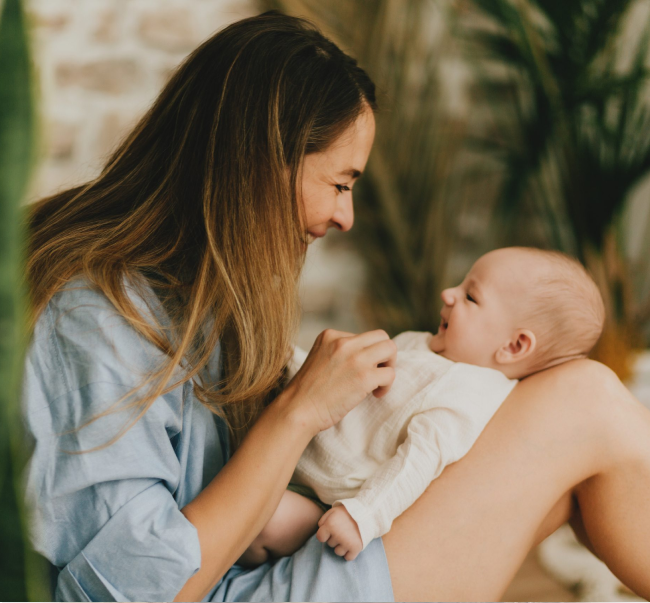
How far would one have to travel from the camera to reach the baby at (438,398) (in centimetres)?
78

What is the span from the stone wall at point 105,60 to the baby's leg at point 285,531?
1.03 metres

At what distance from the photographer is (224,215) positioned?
0.79m

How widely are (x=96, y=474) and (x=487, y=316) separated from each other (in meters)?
0.65

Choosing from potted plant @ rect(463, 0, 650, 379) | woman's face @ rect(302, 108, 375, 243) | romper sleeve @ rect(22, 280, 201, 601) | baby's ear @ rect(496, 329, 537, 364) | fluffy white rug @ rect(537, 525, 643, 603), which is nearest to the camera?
romper sleeve @ rect(22, 280, 201, 601)

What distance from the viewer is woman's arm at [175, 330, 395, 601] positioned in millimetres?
693

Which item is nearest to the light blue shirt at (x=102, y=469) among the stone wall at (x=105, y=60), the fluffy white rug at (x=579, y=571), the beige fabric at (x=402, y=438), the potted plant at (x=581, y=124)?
the beige fabric at (x=402, y=438)

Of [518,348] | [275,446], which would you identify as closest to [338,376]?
[275,446]

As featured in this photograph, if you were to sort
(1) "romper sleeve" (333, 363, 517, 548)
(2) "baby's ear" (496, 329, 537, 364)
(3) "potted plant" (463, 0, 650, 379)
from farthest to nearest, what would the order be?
1. (3) "potted plant" (463, 0, 650, 379)
2. (2) "baby's ear" (496, 329, 537, 364)
3. (1) "romper sleeve" (333, 363, 517, 548)

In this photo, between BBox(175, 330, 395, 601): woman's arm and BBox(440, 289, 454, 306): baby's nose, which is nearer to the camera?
BBox(175, 330, 395, 601): woman's arm

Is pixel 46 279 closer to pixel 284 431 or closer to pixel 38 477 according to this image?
pixel 38 477

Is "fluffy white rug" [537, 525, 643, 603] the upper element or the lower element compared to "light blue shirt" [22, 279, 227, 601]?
lower

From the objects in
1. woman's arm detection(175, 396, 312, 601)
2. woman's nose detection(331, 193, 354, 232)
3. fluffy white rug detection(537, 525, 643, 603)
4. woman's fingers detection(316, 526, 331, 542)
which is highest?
woman's nose detection(331, 193, 354, 232)

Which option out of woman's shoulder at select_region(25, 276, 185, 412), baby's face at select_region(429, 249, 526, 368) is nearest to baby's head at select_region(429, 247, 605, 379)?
baby's face at select_region(429, 249, 526, 368)

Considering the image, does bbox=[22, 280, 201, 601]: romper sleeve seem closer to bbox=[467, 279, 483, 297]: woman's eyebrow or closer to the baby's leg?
the baby's leg
